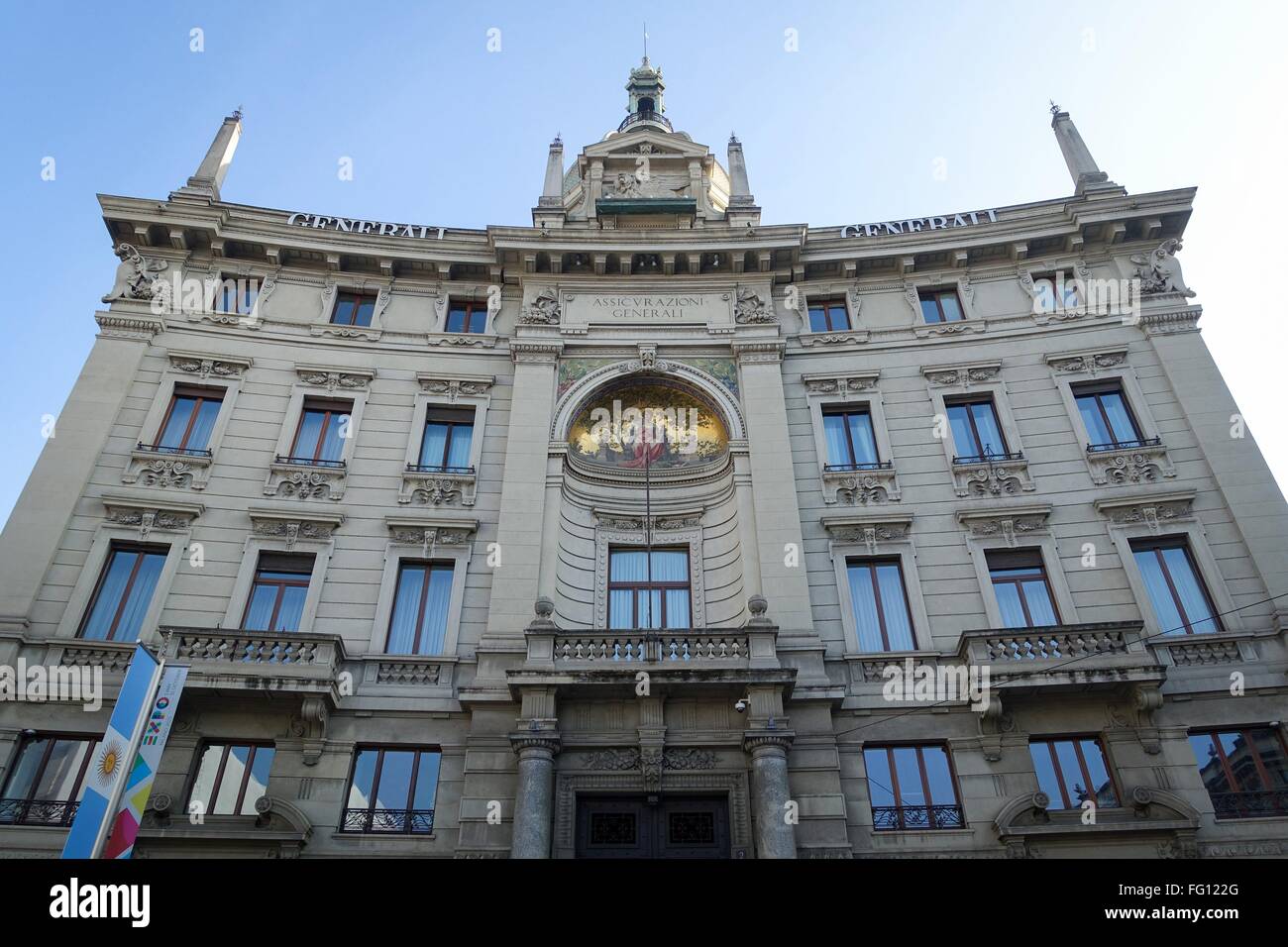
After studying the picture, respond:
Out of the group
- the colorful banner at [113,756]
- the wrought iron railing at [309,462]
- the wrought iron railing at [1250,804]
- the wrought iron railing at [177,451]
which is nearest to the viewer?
the colorful banner at [113,756]

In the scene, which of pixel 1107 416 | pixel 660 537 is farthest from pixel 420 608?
pixel 1107 416

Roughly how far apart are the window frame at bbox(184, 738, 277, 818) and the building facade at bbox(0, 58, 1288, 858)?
0.10m

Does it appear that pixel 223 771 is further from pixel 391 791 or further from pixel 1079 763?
pixel 1079 763

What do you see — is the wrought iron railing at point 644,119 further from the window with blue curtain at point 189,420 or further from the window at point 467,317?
the window with blue curtain at point 189,420

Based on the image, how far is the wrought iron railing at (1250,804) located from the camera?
1566 cm

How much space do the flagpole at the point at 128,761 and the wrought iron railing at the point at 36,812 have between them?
3.36m

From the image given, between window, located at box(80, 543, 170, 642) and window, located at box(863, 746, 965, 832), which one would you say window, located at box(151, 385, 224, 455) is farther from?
window, located at box(863, 746, 965, 832)

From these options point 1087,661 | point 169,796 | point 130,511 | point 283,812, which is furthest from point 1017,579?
point 130,511

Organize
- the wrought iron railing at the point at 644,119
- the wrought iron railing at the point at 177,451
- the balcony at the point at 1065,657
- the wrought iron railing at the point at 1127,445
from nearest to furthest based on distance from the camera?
the balcony at the point at 1065,657, the wrought iron railing at the point at 1127,445, the wrought iron railing at the point at 177,451, the wrought iron railing at the point at 644,119

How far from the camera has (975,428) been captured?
2203cm

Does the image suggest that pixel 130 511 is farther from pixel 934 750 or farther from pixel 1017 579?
pixel 1017 579

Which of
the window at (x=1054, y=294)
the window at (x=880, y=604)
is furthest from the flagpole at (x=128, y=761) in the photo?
the window at (x=1054, y=294)

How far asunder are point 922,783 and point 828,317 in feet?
44.5

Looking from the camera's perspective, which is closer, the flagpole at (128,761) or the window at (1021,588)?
the flagpole at (128,761)
